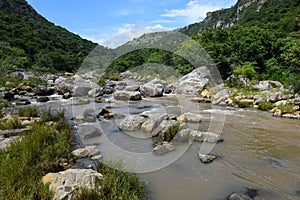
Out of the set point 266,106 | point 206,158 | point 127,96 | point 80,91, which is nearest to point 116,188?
point 206,158

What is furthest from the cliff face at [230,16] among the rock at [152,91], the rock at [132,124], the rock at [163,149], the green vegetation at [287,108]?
the rock at [163,149]

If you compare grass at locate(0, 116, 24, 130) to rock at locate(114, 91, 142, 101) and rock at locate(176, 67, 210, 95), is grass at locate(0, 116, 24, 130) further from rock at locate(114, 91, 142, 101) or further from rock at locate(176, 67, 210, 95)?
rock at locate(176, 67, 210, 95)

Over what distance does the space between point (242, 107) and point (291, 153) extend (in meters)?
8.78

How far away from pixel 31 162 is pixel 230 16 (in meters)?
106

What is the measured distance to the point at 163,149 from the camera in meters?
7.68

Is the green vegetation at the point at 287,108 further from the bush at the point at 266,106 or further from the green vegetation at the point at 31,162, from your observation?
the green vegetation at the point at 31,162

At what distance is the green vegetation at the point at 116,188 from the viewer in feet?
14.1

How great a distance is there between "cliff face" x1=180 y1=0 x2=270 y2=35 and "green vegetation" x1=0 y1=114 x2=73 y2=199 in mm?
72710

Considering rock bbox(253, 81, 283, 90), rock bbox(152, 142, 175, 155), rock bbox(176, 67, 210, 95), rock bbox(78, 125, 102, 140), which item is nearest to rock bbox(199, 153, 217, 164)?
rock bbox(152, 142, 175, 155)

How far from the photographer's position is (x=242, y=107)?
16.3m

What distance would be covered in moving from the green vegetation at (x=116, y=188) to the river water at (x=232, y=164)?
15.0 inches

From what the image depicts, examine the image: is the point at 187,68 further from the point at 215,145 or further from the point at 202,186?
the point at 202,186

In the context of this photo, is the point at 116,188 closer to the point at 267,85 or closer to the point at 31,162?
the point at 31,162

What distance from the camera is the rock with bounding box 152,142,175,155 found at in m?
7.59
